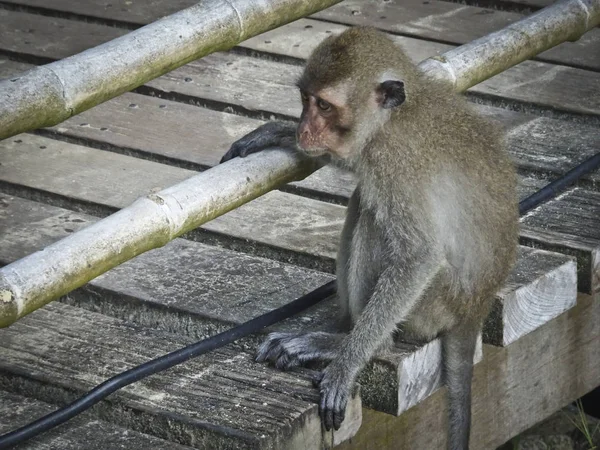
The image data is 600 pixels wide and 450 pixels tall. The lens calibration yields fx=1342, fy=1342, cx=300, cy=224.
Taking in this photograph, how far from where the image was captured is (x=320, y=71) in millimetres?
3713

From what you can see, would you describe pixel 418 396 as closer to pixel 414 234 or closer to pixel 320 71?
pixel 414 234

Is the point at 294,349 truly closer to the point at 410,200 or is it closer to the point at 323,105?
the point at 410,200

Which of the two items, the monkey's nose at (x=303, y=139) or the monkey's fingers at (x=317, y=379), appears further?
the monkey's nose at (x=303, y=139)

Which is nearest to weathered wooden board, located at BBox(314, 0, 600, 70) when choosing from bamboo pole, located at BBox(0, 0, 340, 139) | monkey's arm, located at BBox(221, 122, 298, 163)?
bamboo pole, located at BBox(0, 0, 340, 139)

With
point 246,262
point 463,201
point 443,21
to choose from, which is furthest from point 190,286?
point 443,21

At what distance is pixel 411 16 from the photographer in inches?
243

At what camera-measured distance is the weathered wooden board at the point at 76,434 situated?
3293 millimetres

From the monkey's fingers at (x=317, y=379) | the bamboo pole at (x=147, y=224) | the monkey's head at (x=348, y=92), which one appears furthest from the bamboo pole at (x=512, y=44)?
the monkey's fingers at (x=317, y=379)

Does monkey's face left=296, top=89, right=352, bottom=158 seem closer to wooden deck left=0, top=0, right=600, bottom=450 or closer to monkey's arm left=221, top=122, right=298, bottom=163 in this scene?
monkey's arm left=221, top=122, right=298, bottom=163

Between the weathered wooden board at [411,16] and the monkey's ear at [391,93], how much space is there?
217 cm

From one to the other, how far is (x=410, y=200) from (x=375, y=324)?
0.36 metres

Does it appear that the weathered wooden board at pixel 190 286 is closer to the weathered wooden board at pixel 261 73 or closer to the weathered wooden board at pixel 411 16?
the weathered wooden board at pixel 261 73

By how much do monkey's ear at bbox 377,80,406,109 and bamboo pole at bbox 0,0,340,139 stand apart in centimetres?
45

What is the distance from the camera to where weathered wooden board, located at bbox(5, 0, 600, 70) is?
586 centimetres
